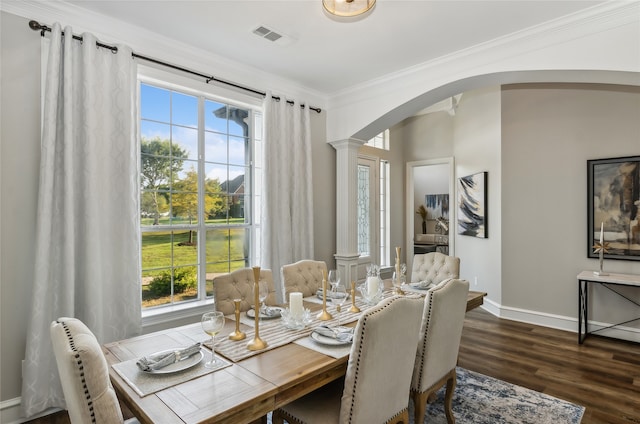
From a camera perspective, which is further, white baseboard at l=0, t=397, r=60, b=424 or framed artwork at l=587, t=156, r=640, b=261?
framed artwork at l=587, t=156, r=640, b=261

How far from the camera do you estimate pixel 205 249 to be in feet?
11.4

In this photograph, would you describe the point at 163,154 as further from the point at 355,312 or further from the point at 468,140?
the point at 468,140

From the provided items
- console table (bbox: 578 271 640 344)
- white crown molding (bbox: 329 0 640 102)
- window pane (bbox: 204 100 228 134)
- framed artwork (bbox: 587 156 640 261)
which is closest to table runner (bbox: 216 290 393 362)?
window pane (bbox: 204 100 228 134)

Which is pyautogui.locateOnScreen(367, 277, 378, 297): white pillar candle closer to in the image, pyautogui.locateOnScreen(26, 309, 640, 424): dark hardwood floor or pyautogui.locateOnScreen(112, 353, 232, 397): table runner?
pyautogui.locateOnScreen(112, 353, 232, 397): table runner

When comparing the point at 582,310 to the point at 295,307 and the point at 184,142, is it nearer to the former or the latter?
the point at 295,307

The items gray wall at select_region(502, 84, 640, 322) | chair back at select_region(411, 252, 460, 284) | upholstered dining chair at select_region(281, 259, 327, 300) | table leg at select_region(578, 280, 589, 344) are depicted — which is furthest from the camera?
gray wall at select_region(502, 84, 640, 322)

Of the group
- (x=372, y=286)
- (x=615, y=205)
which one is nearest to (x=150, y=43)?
(x=372, y=286)

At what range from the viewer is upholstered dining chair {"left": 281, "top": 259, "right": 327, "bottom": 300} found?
9.30 feet

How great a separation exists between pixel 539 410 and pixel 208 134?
144 inches

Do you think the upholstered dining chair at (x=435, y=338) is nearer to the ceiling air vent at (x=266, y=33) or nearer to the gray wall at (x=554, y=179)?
the ceiling air vent at (x=266, y=33)

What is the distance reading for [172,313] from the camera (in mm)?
3143

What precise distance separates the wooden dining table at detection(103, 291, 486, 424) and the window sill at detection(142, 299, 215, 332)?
1.26 m

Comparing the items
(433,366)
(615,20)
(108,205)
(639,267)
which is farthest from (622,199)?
(108,205)

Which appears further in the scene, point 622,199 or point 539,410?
point 622,199
